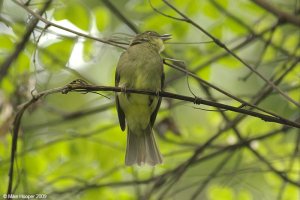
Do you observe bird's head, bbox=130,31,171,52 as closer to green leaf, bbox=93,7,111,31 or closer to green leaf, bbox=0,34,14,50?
green leaf, bbox=93,7,111,31

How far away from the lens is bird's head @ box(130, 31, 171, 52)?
4770 millimetres

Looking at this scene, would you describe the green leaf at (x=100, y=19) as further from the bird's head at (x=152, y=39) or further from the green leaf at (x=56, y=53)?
the bird's head at (x=152, y=39)

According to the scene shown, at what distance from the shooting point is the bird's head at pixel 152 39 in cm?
477

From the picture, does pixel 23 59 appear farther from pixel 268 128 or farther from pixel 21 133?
pixel 268 128

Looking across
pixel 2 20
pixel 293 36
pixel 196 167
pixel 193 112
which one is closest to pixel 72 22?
pixel 2 20

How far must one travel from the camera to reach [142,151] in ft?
15.6

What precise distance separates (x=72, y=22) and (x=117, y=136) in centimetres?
118

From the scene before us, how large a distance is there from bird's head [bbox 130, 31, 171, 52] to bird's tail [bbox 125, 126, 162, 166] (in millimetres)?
765

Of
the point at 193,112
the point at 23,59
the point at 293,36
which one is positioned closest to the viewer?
the point at 23,59

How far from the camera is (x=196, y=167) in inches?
233

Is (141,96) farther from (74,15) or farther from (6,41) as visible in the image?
(6,41)

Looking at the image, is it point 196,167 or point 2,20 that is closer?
point 2,20

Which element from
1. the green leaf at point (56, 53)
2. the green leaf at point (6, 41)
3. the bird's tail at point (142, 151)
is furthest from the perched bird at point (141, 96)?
the green leaf at point (6, 41)

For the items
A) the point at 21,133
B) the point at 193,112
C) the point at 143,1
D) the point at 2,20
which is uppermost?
the point at 193,112
